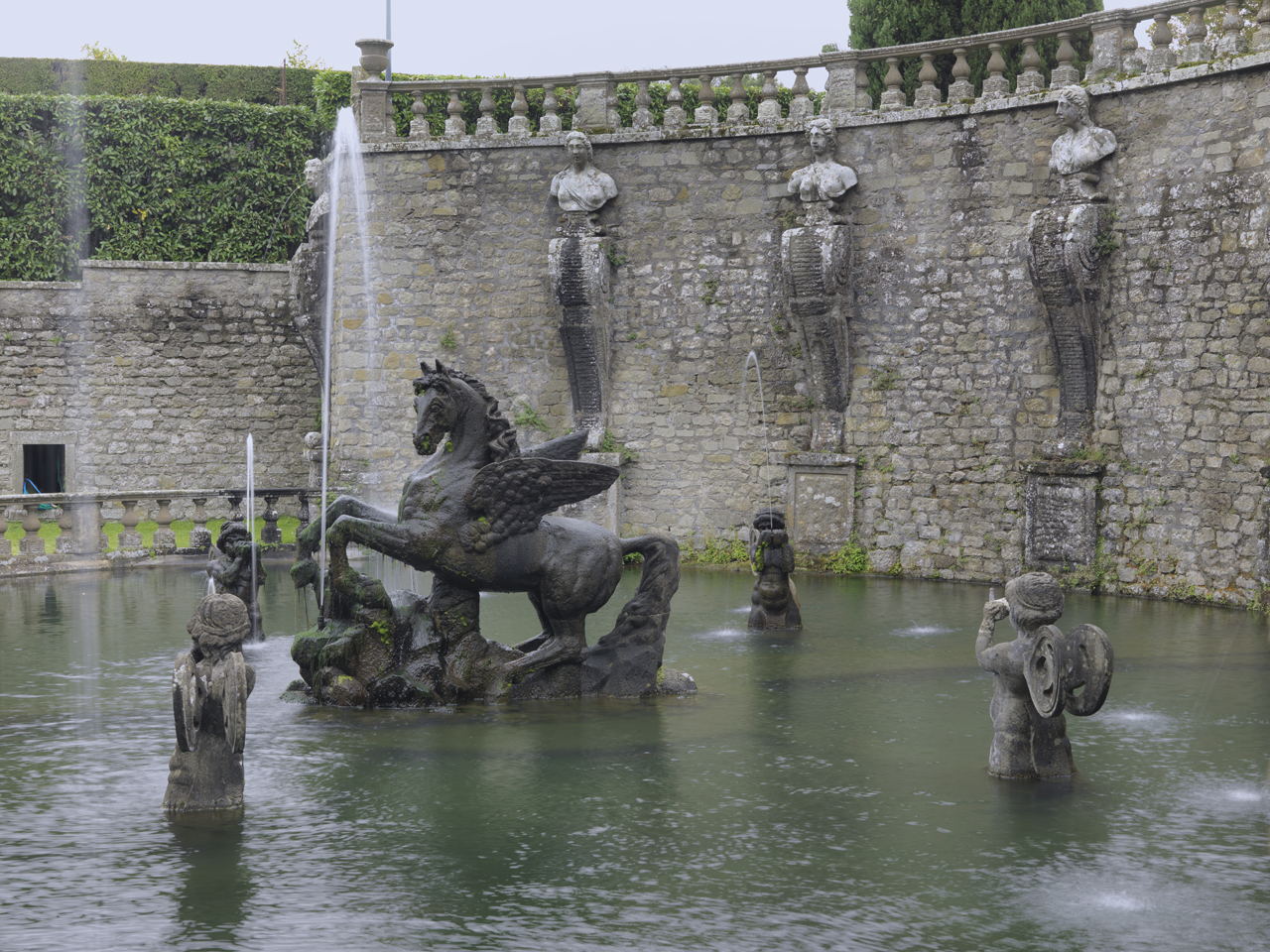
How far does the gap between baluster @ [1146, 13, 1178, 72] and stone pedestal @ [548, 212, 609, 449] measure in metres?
6.23

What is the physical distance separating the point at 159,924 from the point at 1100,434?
36.9ft

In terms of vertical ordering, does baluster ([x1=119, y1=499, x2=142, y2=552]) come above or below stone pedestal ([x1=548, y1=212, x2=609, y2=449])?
below

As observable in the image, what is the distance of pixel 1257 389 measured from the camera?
40.1 feet

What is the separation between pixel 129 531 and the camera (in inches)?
601

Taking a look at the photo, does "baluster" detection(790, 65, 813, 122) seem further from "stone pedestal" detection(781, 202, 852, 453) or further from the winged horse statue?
the winged horse statue

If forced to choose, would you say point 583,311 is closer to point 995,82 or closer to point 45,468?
point 995,82

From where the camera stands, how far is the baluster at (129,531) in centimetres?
1520

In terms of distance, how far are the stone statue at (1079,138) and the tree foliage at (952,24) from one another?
214 inches

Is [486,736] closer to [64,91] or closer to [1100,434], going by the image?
[1100,434]

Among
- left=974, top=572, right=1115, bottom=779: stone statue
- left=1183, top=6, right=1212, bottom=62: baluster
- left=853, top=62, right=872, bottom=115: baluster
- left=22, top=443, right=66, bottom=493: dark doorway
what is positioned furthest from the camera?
left=22, top=443, right=66, bottom=493: dark doorway

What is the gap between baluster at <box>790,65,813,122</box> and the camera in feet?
50.7

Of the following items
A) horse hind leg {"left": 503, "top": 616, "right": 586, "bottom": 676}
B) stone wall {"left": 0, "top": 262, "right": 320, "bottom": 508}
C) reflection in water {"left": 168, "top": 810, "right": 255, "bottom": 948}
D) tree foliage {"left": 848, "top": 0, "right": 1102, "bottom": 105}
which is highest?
tree foliage {"left": 848, "top": 0, "right": 1102, "bottom": 105}

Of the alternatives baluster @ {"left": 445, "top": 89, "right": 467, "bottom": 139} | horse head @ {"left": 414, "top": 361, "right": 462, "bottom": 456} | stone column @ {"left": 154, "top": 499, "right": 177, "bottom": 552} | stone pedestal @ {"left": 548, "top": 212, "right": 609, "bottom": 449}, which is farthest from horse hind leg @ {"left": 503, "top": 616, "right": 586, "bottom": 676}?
baluster @ {"left": 445, "top": 89, "right": 467, "bottom": 139}

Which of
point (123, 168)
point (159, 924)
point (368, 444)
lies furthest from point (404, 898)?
point (123, 168)
